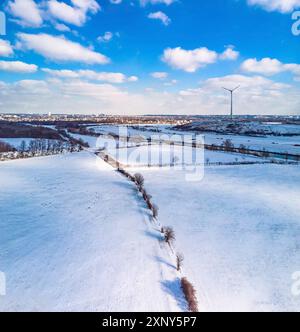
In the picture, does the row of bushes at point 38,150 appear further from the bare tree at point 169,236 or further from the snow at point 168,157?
the bare tree at point 169,236

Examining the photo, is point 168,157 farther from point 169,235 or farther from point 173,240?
point 173,240

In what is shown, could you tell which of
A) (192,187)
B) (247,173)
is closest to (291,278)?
(192,187)

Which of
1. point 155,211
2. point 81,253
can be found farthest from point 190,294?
point 155,211

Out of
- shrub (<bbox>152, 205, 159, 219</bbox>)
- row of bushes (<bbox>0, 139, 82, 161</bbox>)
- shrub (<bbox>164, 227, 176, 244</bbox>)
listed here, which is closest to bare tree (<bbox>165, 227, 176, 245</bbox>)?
shrub (<bbox>164, 227, 176, 244</bbox>)

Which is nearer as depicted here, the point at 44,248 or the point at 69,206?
the point at 44,248

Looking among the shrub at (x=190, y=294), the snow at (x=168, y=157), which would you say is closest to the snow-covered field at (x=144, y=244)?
the shrub at (x=190, y=294)
